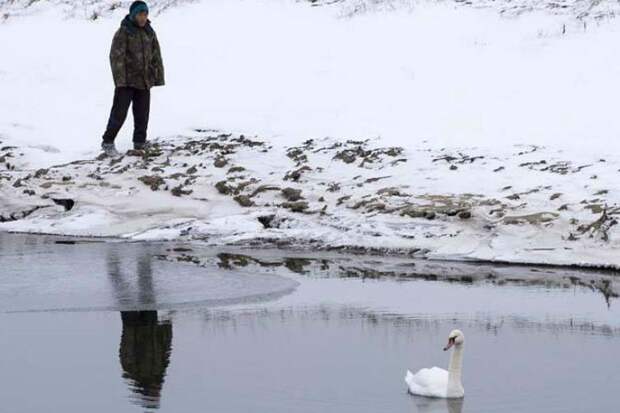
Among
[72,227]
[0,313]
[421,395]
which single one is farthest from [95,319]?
[72,227]

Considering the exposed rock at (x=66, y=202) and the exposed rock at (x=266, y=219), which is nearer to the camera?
the exposed rock at (x=266, y=219)

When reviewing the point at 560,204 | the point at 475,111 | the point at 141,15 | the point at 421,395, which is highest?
the point at 141,15

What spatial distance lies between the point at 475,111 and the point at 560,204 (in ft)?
19.4

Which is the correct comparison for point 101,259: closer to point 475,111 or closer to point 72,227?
point 72,227

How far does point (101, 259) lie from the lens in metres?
13.1

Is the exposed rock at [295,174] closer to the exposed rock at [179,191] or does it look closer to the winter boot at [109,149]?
the exposed rock at [179,191]

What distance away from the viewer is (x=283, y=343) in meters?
9.02

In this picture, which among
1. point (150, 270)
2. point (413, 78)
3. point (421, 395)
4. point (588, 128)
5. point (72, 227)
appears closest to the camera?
point (421, 395)

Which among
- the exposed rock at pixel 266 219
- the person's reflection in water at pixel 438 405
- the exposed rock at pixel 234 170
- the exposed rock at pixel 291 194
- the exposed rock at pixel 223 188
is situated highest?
the exposed rock at pixel 234 170

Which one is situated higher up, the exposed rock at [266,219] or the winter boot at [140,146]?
the winter boot at [140,146]

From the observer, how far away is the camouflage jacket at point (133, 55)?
61.2 feet

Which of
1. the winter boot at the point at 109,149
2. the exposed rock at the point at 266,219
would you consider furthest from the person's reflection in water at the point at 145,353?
→ the winter boot at the point at 109,149

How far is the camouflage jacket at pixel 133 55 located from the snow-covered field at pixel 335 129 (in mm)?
1118

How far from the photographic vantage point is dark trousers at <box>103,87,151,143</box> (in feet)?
62.1
